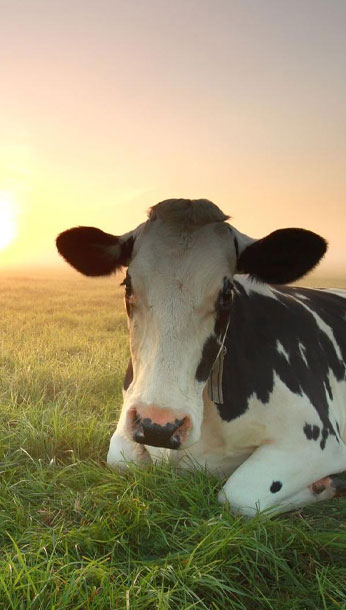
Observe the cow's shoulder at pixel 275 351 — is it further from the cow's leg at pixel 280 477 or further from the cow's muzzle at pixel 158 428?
the cow's muzzle at pixel 158 428

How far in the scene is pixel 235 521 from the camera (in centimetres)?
314

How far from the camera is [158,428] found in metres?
2.81

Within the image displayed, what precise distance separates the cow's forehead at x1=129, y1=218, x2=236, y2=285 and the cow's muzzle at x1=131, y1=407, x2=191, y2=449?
2.38ft

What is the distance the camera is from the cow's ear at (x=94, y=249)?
3.60 metres

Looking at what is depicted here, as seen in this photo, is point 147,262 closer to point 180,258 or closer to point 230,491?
point 180,258

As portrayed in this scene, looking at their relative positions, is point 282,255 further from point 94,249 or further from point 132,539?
point 132,539

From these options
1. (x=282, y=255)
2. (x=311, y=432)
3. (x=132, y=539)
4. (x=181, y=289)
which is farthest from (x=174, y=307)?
(x=311, y=432)

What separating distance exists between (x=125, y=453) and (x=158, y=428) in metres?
1.38

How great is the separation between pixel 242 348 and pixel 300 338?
0.81 metres

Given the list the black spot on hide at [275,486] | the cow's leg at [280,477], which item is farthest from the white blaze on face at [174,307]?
the black spot on hide at [275,486]

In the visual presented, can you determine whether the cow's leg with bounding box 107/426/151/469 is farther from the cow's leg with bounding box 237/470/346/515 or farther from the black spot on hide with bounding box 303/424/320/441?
the black spot on hide with bounding box 303/424/320/441

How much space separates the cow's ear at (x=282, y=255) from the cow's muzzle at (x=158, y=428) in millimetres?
1088

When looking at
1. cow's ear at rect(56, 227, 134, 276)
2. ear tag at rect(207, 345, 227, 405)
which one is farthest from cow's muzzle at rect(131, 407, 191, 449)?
cow's ear at rect(56, 227, 134, 276)

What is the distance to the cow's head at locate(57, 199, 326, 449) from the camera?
2906mm
